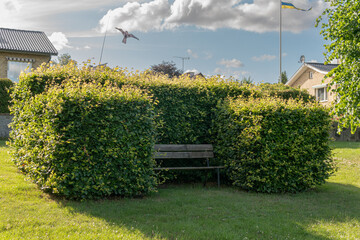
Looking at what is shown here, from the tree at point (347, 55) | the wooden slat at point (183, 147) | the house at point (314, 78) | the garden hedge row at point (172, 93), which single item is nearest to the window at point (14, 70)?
the garden hedge row at point (172, 93)

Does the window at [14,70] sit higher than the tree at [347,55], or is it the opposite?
the window at [14,70]

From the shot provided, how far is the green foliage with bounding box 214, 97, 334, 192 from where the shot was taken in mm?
7215

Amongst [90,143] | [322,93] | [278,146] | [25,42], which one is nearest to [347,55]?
[278,146]

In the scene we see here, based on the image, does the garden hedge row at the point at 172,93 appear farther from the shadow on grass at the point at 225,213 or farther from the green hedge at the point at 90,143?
the shadow on grass at the point at 225,213

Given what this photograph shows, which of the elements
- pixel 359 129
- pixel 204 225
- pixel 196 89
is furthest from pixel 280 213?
pixel 359 129

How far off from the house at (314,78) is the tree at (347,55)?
81.3 ft

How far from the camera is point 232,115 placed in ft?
25.6

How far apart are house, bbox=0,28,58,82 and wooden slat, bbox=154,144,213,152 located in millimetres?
18620

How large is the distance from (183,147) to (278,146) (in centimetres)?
227

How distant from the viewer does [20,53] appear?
2334 centimetres

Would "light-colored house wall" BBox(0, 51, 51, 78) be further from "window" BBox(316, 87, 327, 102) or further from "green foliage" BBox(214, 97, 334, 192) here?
"window" BBox(316, 87, 327, 102)

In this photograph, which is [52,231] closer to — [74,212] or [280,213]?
[74,212]

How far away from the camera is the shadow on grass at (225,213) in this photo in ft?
15.3

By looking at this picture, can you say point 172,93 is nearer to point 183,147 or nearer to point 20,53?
point 183,147
